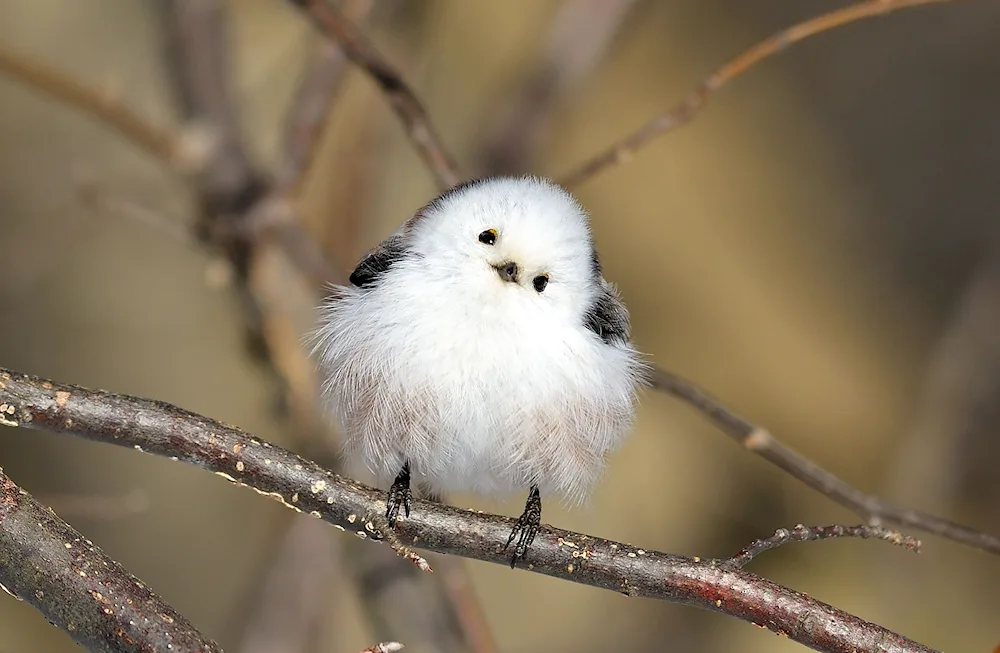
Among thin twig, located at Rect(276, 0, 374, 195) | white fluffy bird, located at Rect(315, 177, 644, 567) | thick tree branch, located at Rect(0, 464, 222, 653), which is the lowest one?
thick tree branch, located at Rect(0, 464, 222, 653)

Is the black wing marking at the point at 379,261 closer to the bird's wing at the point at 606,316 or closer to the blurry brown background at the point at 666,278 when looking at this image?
the bird's wing at the point at 606,316

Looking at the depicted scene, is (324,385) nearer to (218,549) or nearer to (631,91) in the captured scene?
(218,549)

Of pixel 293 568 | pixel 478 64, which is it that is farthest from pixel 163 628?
pixel 478 64

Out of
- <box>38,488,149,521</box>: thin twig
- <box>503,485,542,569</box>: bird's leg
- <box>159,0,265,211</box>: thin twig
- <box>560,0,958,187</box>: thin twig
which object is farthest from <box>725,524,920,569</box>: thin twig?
<box>159,0,265,211</box>: thin twig

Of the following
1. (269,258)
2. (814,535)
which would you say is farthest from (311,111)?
(814,535)

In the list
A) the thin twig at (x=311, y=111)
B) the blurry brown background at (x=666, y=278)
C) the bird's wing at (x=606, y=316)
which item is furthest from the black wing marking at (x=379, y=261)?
the blurry brown background at (x=666, y=278)

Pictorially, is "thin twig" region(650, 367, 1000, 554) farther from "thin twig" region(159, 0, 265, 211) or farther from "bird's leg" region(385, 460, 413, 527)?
"thin twig" region(159, 0, 265, 211)
